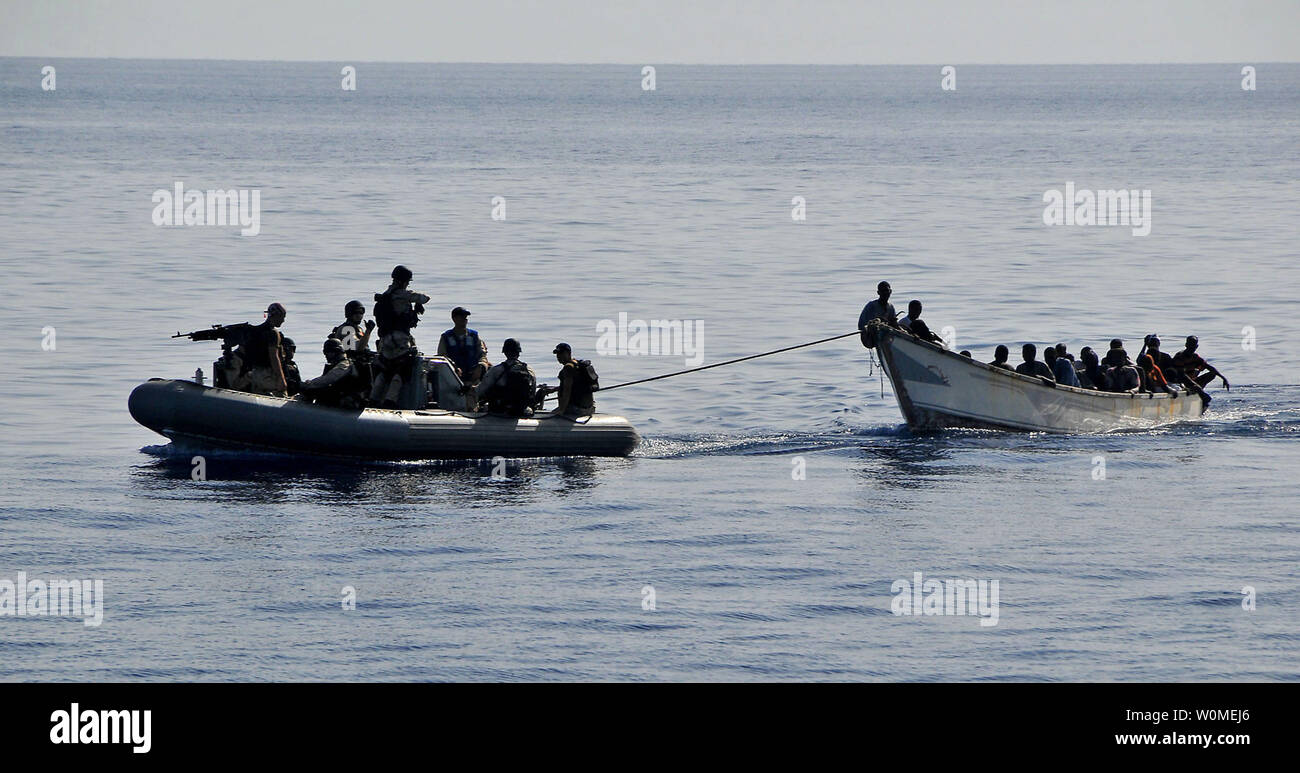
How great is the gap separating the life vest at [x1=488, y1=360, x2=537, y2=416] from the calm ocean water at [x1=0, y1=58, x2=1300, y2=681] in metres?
0.84

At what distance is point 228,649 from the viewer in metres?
14.7

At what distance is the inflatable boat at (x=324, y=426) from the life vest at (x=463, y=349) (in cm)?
53

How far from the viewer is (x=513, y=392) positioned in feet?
72.3

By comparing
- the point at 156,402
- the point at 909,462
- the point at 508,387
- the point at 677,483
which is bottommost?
the point at 677,483

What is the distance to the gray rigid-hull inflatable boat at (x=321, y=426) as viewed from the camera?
2117cm

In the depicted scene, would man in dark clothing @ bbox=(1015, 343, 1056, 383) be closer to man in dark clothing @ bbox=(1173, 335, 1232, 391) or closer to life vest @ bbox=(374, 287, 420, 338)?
man in dark clothing @ bbox=(1173, 335, 1232, 391)

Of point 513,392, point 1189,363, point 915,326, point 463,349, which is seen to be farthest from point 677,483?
point 1189,363

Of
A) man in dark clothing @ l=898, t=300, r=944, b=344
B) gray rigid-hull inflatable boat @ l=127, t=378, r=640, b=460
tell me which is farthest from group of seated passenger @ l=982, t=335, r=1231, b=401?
gray rigid-hull inflatable boat @ l=127, t=378, r=640, b=460

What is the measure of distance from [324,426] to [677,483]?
15.0ft

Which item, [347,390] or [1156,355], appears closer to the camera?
[347,390]

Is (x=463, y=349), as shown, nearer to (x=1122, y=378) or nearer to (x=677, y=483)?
(x=677, y=483)
